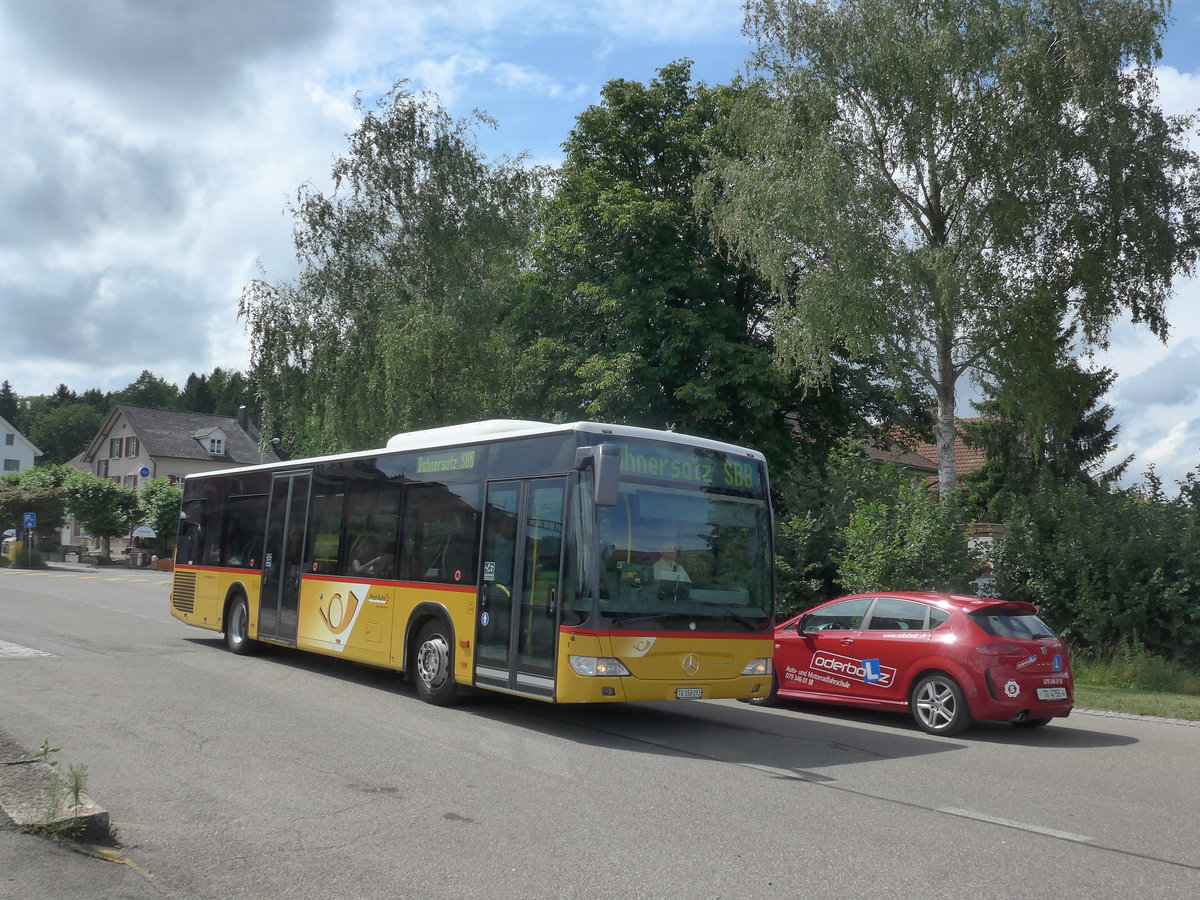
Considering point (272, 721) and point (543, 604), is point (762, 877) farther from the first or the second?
point (272, 721)

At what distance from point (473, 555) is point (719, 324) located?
1937cm

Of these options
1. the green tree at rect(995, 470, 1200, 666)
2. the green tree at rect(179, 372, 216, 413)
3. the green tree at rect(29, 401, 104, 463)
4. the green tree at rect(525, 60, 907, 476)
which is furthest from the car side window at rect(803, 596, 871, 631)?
the green tree at rect(29, 401, 104, 463)

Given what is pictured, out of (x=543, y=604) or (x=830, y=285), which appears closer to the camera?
(x=543, y=604)

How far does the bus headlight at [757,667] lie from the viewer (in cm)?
1080

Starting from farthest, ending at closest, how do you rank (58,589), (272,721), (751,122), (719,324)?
(58,589)
(719,324)
(751,122)
(272,721)

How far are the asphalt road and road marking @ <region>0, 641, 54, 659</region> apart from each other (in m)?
1.64

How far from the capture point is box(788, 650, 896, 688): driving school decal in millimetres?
11938

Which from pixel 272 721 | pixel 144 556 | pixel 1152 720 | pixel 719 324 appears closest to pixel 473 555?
pixel 272 721

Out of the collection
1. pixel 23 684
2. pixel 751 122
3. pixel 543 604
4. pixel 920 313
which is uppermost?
pixel 751 122

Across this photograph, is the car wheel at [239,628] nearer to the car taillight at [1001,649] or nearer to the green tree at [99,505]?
→ the car taillight at [1001,649]

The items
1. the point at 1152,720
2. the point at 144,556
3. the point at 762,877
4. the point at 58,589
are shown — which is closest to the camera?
the point at 762,877

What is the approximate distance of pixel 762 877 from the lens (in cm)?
558

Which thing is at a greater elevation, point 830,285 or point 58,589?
point 830,285

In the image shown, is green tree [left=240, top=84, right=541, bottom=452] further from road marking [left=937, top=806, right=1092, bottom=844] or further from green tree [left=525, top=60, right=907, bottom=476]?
road marking [left=937, top=806, right=1092, bottom=844]
